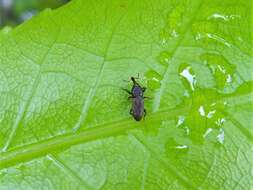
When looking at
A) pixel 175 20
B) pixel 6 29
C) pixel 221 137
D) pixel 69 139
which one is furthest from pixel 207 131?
pixel 6 29

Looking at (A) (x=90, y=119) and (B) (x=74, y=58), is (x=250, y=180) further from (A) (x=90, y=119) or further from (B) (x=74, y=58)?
(B) (x=74, y=58)

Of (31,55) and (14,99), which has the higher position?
(31,55)

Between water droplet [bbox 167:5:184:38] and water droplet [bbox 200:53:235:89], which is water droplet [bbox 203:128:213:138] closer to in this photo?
water droplet [bbox 200:53:235:89]

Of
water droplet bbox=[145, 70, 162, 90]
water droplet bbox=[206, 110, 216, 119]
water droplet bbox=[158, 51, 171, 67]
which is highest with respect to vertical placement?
water droplet bbox=[158, 51, 171, 67]

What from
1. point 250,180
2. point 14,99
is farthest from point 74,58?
point 250,180

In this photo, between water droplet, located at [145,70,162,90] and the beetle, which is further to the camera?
water droplet, located at [145,70,162,90]

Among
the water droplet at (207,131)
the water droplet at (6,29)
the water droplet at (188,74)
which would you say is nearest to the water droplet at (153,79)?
the water droplet at (188,74)

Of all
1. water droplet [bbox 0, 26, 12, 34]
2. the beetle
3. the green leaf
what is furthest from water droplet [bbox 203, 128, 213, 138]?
water droplet [bbox 0, 26, 12, 34]
